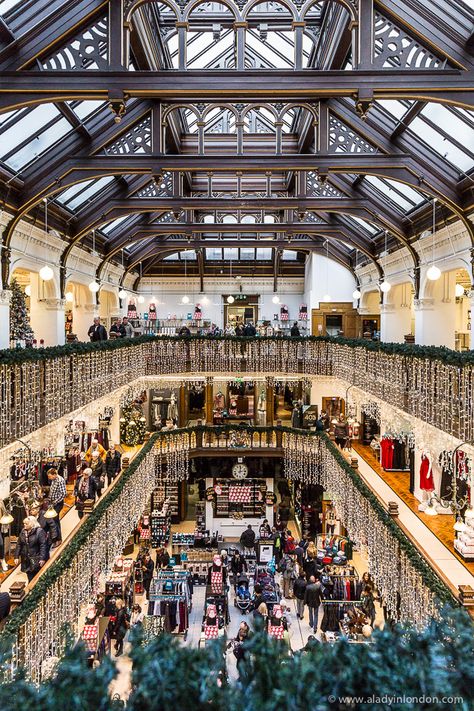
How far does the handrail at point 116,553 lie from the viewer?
6.89 m

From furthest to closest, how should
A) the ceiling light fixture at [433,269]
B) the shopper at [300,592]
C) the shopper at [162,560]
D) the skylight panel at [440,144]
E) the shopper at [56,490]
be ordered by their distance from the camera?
the shopper at [162,560] → the shopper at [300,592] → the shopper at [56,490] → the ceiling light fixture at [433,269] → the skylight panel at [440,144]

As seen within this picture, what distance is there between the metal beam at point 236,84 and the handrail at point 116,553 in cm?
640

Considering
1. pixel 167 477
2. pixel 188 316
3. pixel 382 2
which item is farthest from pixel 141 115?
pixel 188 316

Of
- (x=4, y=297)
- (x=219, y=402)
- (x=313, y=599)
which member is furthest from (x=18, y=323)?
(x=219, y=402)

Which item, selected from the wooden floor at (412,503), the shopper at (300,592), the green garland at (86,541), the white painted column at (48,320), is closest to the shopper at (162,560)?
the green garland at (86,541)

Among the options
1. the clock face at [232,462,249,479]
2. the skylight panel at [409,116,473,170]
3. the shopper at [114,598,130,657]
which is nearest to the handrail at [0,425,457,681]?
the shopper at [114,598,130,657]

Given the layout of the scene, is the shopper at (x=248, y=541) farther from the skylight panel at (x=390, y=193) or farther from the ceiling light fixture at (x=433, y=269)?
the skylight panel at (x=390, y=193)

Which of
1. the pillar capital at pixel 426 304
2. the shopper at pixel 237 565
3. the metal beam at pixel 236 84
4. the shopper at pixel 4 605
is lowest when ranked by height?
the shopper at pixel 237 565

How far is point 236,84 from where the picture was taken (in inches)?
282

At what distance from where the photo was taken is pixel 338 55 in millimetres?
9750

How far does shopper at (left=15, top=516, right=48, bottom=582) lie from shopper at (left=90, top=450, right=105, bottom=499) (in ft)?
11.5

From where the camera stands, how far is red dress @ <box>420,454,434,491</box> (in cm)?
1164

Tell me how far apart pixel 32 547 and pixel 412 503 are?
8478mm

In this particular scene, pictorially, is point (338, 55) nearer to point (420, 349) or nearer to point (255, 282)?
point (420, 349)
